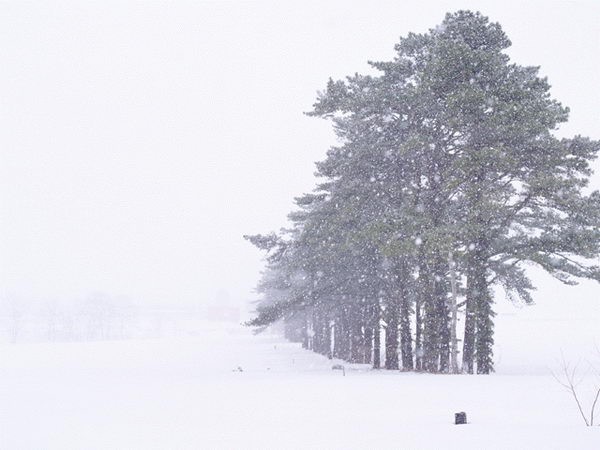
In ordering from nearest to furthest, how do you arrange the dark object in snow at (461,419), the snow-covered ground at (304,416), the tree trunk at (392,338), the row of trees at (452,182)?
the snow-covered ground at (304,416), the dark object in snow at (461,419), the row of trees at (452,182), the tree trunk at (392,338)

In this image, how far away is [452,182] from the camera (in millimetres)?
15742

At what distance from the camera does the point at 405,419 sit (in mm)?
9055

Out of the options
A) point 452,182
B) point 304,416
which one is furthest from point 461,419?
point 452,182

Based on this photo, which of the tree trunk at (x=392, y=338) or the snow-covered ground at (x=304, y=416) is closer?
the snow-covered ground at (x=304, y=416)

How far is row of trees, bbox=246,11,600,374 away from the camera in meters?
15.7

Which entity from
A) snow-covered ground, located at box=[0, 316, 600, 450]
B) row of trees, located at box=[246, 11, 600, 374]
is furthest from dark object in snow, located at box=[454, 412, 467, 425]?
row of trees, located at box=[246, 11, 600, 374]

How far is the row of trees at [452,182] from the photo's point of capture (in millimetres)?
15695

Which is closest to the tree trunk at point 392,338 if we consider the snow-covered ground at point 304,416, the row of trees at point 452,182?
the row of trees at point 452,182

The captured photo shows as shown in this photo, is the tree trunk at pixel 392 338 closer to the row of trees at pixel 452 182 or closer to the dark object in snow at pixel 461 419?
the row of trees at pixel 452 182

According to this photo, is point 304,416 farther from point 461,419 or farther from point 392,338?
point 392,338

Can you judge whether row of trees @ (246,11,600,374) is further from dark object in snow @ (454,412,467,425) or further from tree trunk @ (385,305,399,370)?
dark object in snow @ (454,412,467,425)

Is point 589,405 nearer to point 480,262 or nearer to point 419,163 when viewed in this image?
point 480,262

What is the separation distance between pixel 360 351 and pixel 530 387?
17262 mm

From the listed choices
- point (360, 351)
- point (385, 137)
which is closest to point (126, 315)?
point (360, 351)
